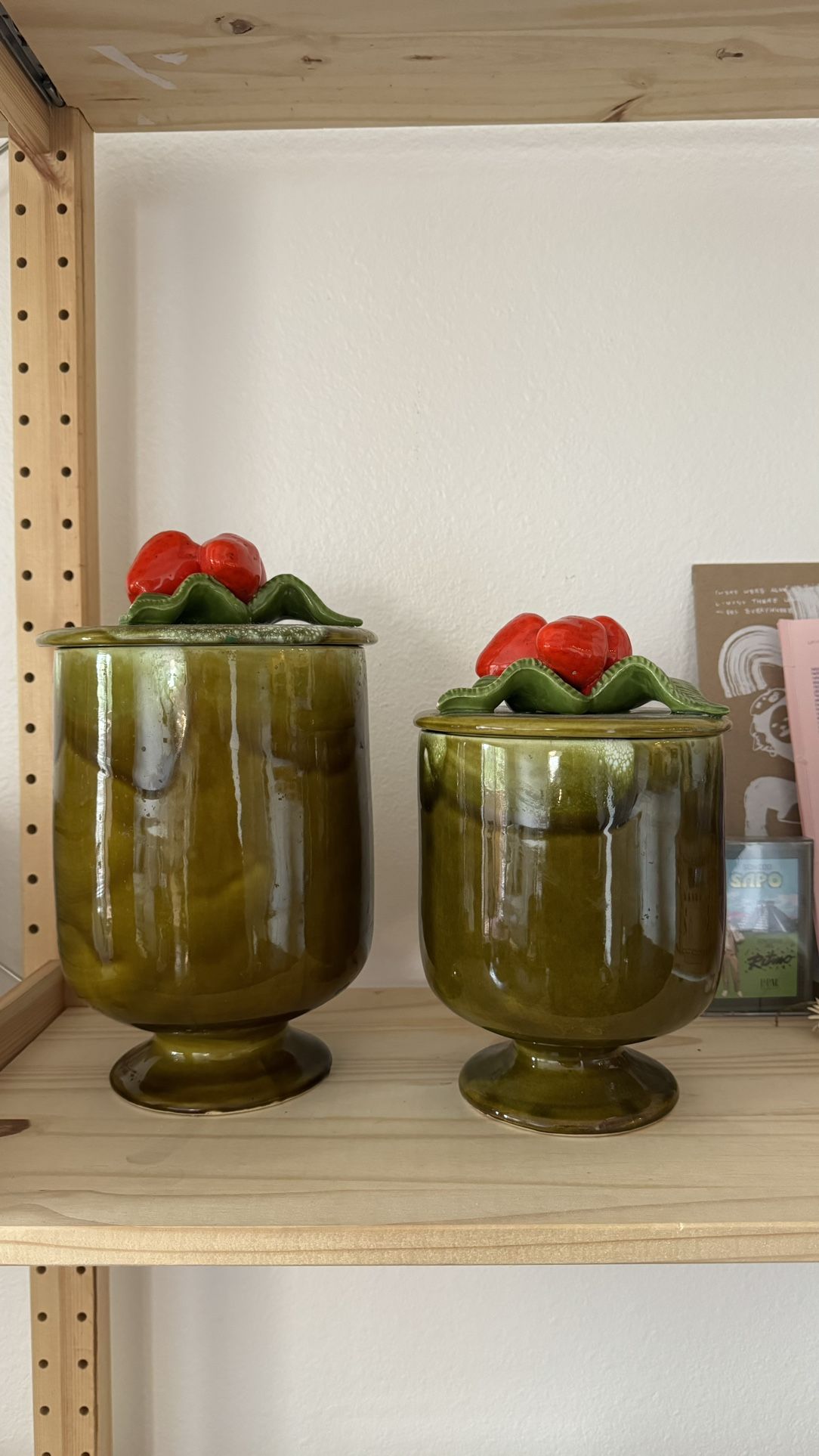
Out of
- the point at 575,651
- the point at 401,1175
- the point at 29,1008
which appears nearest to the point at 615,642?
the point at 575,651

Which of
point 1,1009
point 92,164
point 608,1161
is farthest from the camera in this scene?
point 92,164

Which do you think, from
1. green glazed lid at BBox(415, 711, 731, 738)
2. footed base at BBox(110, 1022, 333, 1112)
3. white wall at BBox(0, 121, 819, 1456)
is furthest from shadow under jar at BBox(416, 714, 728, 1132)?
white wall at BBox(0, 121, 819, 1456)

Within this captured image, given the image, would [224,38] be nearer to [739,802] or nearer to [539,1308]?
[739,802]

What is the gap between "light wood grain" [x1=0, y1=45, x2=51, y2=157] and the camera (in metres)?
0.60

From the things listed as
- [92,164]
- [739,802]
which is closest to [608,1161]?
[739,802]

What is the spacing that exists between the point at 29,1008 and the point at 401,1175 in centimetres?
28

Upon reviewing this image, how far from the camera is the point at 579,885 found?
1.56 feet

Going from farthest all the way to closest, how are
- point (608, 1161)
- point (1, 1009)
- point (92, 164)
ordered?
point (92, 164)
point (1, 1009)
point (608, 1161)

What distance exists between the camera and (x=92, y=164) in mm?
700

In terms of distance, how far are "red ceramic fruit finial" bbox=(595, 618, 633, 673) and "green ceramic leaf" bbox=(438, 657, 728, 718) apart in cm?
3

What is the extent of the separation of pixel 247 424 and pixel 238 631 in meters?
0.29

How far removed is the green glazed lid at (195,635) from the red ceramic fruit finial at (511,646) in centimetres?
9

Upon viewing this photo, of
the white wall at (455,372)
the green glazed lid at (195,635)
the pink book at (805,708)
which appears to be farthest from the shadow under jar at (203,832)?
the pink book at (805,708)

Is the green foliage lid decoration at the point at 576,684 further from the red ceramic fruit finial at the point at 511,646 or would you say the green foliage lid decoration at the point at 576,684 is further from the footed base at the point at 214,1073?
the footed base at the point at 214,1073
